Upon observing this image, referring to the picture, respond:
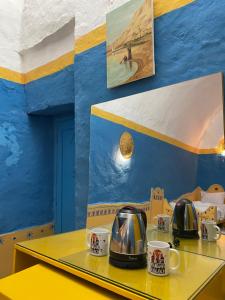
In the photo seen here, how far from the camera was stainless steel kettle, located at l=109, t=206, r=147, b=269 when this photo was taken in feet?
2.84

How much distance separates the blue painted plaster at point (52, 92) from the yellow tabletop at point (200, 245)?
4.44ft

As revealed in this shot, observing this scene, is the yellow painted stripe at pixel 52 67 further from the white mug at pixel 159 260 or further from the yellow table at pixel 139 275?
the white mug at pixel 159 260

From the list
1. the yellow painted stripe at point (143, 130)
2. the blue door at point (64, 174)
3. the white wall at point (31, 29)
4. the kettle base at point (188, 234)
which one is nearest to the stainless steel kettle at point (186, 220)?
the kettle base at point (188, 234)

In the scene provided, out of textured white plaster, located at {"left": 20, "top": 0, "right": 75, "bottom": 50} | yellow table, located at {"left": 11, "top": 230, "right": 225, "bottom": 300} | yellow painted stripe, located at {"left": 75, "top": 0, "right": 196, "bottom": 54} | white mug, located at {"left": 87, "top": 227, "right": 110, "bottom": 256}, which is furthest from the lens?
textured white plaster, located at {"left": 20, "top": 0, "right": 75, "bottom": 50}

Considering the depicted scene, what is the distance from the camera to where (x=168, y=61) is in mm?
1442

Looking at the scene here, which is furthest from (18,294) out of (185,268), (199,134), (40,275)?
(199,134)

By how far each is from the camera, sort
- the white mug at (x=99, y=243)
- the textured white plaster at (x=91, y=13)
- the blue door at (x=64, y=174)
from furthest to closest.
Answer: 1. the blue door at (x=64, y=174)
2. the textured white plaster at (x=91, y=13)
3. the white mug at (x=99, y=243)

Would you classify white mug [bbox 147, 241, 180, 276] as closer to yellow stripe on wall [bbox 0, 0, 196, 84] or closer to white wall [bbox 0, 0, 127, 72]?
yellow stripe on wall [bbox 0, 0, 196, 84]

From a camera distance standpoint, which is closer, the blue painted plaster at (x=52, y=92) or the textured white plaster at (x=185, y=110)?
the textured white plaster at (x=185, y=110)

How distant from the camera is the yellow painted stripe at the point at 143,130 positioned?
1.25 metres

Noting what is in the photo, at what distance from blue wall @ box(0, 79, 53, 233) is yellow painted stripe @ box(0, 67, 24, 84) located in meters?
0.04

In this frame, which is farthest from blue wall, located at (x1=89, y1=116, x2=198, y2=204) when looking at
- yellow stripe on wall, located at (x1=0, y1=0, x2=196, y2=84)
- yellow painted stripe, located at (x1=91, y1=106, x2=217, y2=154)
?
yellow stripe on wall, located at (x1=0, y1=0, x2=196, y2=84)

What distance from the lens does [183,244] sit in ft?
3.58

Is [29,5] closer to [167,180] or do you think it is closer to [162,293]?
[167,180]
